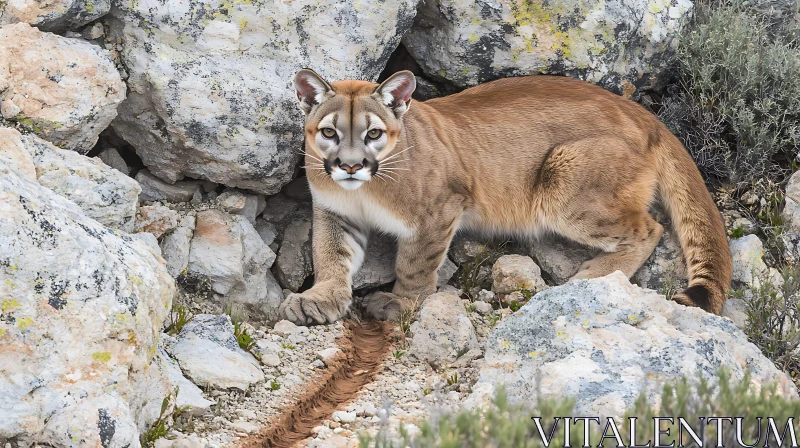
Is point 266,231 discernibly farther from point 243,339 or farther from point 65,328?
point 65,328

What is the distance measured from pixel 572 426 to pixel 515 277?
9.94 feet

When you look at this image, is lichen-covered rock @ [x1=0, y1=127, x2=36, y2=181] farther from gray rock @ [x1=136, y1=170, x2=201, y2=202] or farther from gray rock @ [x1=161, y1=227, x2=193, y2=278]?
gray rock @ [x1=136, y1=170, x2=201, y2=202]

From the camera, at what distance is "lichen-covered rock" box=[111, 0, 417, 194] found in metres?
6.04

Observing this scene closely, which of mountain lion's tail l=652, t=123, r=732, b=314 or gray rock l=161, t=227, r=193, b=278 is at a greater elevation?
mountain lion's tail l=652, t=123, r=732, b=314

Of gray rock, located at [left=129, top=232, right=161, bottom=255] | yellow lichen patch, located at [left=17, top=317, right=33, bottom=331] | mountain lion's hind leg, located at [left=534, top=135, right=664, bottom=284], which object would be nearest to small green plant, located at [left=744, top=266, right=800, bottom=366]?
mountain lion's hind leg, located at [left=534, top=135, right=664, bottom=284]

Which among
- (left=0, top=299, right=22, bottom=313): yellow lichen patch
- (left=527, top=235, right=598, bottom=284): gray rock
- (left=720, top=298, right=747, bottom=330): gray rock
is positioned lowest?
(left=527, top=235, right=598, bottom=284): gray rock

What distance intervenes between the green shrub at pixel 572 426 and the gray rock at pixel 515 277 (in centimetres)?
273

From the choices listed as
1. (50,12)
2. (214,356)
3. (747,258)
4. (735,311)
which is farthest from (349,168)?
(747,258)

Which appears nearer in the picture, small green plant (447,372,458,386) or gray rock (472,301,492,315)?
small green plant (447,372,458,386)

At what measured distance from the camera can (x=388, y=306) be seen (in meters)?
6.29

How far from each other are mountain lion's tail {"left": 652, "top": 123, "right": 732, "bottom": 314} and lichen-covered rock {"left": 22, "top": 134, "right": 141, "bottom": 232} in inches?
134

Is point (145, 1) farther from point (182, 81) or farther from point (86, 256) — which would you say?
point (86, 256)

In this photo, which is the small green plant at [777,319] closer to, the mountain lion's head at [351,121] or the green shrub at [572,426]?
the green shrub at [572,426]

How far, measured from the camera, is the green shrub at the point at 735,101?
6.92 m
